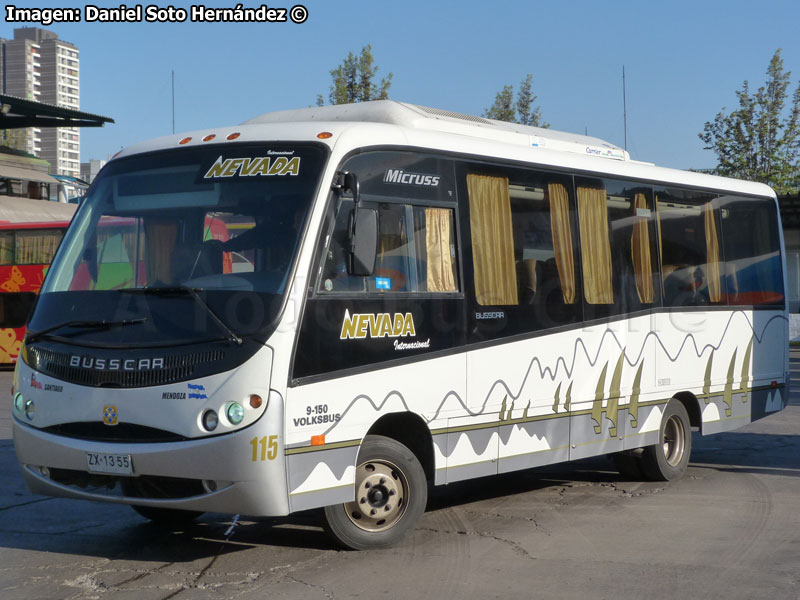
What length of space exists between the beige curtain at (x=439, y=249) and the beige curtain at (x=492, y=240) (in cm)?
30

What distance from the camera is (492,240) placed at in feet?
28.8

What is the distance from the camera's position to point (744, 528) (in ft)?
27.5

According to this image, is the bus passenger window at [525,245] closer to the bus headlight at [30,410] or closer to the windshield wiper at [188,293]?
the windshield wiper at [188,293]

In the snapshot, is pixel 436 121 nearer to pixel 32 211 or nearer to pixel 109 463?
pixel 109 463

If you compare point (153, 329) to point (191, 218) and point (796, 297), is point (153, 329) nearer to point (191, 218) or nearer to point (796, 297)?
point (191, 218)

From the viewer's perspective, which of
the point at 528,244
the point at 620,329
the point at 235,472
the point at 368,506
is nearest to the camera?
the point at 235,472

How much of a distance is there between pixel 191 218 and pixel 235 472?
1.82 m

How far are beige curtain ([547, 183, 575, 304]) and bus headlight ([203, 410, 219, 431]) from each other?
3852mm

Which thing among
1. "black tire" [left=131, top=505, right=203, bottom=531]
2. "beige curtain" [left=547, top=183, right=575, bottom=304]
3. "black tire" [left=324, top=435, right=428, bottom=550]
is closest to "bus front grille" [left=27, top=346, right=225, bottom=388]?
"black tire" [left=324, top=435, right=428, bottom=550]

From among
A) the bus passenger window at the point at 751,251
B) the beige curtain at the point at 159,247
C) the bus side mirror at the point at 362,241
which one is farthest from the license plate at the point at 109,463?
the bus passenger window at the point at 751,251

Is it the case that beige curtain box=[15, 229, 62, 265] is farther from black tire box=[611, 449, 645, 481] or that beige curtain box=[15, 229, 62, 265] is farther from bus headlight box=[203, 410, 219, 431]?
bus headlight box=[203, 410, 219, 431]

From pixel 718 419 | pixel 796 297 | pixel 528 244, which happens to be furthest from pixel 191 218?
pixel 796 297

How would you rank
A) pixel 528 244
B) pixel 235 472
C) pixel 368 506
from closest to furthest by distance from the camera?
pixel 235 472
pixel 368 506
pixel 528 244

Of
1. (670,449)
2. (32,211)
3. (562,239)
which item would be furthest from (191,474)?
(32,211)
